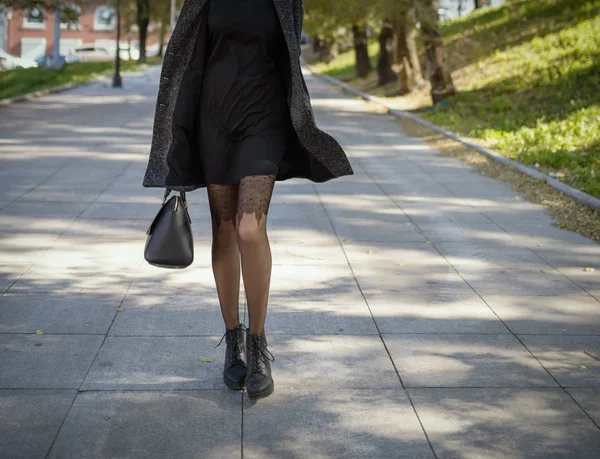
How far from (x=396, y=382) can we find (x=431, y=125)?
44.0ft

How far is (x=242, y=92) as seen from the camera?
3.72m

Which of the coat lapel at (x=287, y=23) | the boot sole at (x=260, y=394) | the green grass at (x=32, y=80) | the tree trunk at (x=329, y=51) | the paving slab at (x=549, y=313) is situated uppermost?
the tree trunk at (x=329, y=51)

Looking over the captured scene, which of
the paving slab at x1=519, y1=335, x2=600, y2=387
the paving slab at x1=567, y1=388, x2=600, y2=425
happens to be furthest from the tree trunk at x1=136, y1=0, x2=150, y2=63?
the paving slab at x1=567, y1=388, x2=600, y2=425

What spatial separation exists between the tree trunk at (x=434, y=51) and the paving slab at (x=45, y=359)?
15.6 meters

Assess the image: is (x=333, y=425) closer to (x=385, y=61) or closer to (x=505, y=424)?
(x=505, y=424)

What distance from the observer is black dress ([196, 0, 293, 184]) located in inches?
146

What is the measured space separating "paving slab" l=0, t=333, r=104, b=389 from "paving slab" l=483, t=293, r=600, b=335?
239cm

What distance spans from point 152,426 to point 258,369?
1.84 ft

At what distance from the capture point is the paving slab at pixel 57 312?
4.81 meters

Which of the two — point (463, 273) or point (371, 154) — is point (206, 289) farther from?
point (371, 154)

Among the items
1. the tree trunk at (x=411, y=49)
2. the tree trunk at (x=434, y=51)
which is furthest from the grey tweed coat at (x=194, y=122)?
the tree trunk at (x=411, y=49)

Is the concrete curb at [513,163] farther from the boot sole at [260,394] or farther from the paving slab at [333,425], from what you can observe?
the boot sole at [260,394]

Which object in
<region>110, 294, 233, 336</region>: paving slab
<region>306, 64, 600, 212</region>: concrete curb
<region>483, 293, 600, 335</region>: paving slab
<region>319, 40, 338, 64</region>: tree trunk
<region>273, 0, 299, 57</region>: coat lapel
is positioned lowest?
<region>483, 293, 600, 335</region>: paving slab

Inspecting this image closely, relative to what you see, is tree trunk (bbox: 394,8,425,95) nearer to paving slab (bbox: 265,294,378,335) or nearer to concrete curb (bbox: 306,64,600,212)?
concrete curb (bbox: 306,64,600,212)
